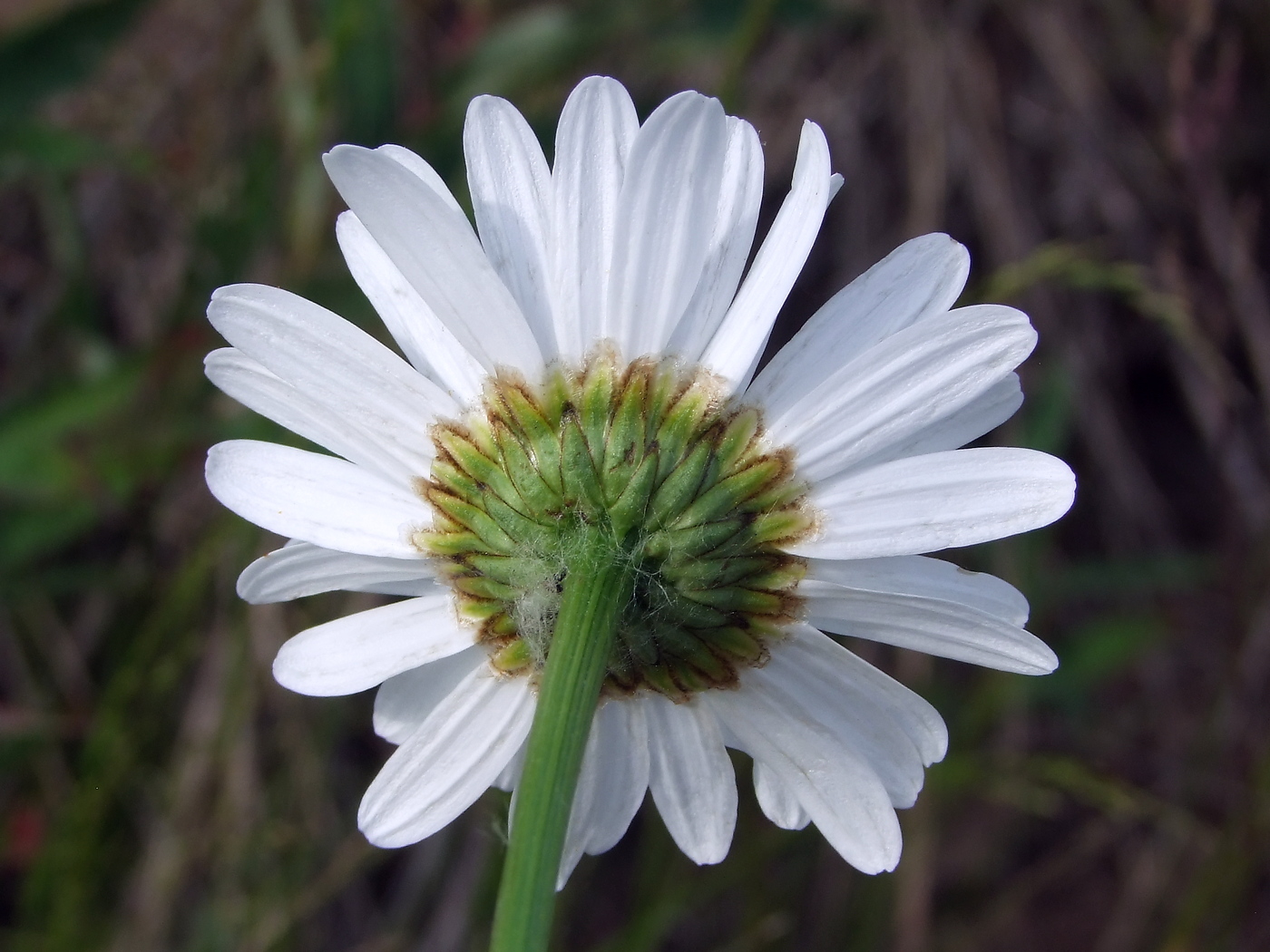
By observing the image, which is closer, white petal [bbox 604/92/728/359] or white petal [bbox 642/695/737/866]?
white petal [bbox 604/92/728/359]

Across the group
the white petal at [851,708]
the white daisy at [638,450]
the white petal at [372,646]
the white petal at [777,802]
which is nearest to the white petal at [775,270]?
the white daisy at [638,450]

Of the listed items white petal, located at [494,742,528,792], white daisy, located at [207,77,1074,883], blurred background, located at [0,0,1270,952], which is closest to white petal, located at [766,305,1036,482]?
white daisy, located at [207,77,1074,883]

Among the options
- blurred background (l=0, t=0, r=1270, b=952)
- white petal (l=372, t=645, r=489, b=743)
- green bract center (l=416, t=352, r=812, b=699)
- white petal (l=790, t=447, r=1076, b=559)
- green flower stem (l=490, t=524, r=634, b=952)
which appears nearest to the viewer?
green flower stem (l=490, t=524, r=634, b=952)

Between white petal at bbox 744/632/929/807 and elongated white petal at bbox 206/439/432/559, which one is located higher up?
elongated white petal at bbox 206/439/432/559

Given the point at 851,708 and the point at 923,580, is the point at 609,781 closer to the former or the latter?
the point at 851,708

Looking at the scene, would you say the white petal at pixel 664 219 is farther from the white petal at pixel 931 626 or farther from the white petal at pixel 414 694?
the white petal at pixel 414 694

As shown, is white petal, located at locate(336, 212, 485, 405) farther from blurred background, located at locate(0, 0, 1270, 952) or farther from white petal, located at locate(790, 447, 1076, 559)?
blurred background, located at locate(0, 0, 1270, 952)

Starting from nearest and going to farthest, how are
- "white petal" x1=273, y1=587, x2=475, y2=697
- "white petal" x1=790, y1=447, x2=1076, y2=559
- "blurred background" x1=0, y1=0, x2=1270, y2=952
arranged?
"white petal" x1=790, y1=447, x2=1076, y2=559
"white petal" x1=273, y1=587, x2=475, y2=697
"blurred background" x1=0, y1=0, x2=1270, y2=952

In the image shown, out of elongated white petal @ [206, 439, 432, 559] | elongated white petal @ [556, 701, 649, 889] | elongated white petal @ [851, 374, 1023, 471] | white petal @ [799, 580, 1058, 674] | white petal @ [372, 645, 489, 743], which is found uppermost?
elongated white petal @ [206, 439, 432, 559]
